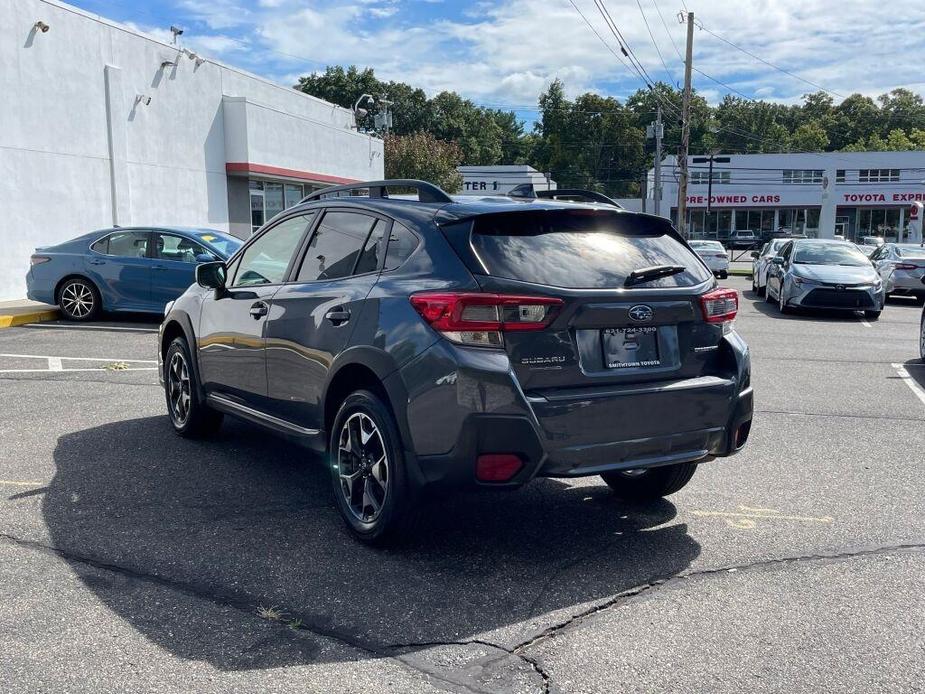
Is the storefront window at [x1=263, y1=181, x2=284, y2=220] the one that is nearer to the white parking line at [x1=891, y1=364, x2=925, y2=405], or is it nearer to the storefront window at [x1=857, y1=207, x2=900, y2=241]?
the white parking line at [x1=891, y1=364, x2=925, y2=405]

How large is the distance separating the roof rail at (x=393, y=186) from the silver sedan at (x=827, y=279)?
13.2 meters

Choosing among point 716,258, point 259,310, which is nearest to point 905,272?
point 716,258

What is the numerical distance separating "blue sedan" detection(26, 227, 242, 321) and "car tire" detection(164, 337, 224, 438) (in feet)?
22.1

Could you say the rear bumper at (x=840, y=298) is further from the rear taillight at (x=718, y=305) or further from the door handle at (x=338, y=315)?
the door handle at (x=338, y=315)

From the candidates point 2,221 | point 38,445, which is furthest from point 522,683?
point 2,221

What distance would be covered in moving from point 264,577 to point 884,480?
404 centimetres

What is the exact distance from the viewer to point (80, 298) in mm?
14227

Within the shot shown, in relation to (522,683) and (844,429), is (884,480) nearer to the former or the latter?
(844,429)

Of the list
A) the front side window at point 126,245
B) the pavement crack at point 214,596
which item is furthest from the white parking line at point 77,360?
the pavement crack at point 214,596

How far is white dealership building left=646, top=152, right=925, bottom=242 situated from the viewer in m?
71.0

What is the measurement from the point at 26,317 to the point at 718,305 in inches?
502

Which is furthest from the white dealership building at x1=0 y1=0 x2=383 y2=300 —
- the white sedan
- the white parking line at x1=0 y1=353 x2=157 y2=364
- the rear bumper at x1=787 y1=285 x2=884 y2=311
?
the rear bumper at x1=787 y1=285 x2=884 y2=311

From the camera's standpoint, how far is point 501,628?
12.0 feet

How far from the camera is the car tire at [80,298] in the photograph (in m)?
14.2
